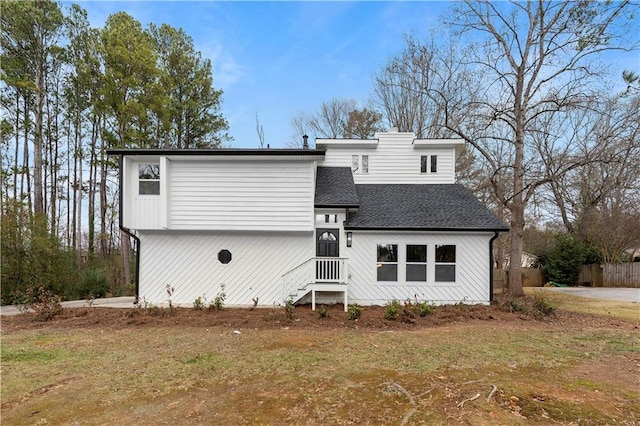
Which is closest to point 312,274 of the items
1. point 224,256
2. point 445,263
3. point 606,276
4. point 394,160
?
point 224,256

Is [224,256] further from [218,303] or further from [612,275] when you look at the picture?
[612,275]

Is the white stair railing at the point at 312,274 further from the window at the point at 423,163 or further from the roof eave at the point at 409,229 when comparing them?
the window at the point at 423,163

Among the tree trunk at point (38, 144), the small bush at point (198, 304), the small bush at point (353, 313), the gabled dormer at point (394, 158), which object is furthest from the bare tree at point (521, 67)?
the tree trunk at point (38, 144)

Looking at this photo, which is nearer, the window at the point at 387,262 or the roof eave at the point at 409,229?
the roof eave at the point at 409,229

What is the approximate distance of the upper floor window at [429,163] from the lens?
15.0 meters

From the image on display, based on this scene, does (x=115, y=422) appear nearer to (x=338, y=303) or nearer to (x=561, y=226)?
(x=338, y=303)

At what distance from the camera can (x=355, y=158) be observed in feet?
50.2

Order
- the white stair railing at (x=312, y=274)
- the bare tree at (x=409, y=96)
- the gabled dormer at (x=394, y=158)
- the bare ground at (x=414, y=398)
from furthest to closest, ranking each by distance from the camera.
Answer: the bare tree at (x=409, y=96) < the gabled dormer at (x=394, y=158) < the white stair railing at (x=312, y=274) < the bare ground at (x=414, y=398)

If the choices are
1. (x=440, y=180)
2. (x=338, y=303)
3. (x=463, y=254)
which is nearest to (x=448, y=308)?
(x=463, y=254)

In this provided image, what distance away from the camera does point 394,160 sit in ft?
49.6

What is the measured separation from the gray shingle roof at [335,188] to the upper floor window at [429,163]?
3.44 metres

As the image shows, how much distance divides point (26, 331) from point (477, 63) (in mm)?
17542

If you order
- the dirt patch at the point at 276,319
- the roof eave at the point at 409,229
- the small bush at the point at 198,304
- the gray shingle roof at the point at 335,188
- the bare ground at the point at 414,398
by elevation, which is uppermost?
the gray shingle roof at the point at 335,188

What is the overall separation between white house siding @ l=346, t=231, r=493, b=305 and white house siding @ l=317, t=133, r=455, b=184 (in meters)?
4.61
